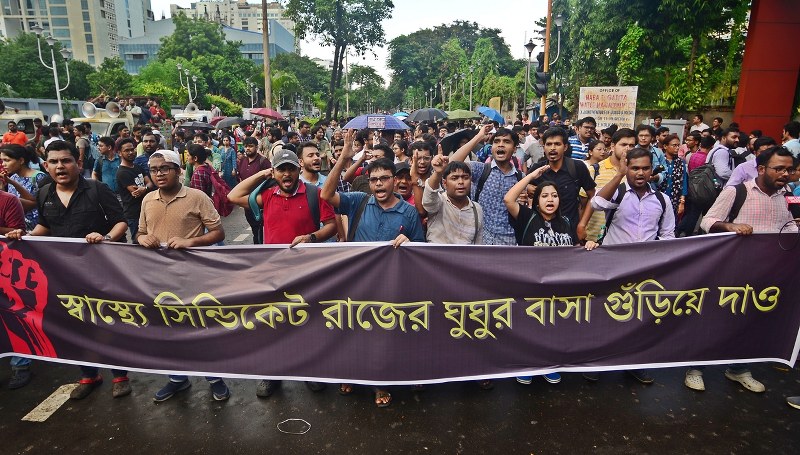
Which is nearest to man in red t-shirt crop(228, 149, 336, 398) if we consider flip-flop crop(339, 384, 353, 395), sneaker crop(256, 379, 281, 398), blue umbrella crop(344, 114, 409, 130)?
sneaker crop(256, 379, 281, 398)

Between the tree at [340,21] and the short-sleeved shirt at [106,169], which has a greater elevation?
the tree at [340,21]

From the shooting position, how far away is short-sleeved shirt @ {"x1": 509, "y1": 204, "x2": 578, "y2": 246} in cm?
392

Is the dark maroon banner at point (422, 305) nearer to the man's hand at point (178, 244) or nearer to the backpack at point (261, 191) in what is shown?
the man's hand at point (178, 244)

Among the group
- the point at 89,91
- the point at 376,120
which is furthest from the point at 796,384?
the point at 89,91

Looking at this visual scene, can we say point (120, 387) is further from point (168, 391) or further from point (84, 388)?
point (168, 391)

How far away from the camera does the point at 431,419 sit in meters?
3.65

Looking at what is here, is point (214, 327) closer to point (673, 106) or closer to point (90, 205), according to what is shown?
point (90, 205)

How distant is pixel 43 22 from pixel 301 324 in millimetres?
112367

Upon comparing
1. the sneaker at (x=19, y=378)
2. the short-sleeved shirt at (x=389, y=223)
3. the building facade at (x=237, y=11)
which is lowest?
the sneaker at (x=19, y=378)

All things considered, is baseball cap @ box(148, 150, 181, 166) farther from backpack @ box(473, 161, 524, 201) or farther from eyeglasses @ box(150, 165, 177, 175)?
backpack @ box(473, 161, 524, 201)

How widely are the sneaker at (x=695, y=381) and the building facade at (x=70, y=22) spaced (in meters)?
102

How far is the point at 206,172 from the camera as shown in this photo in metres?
6.80

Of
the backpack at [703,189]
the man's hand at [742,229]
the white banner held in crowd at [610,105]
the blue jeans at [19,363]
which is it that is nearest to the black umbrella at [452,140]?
the backpack at [703,189]

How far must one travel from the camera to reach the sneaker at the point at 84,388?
13.0 feet
